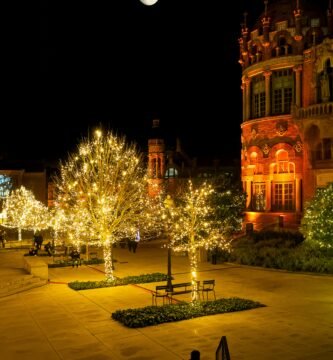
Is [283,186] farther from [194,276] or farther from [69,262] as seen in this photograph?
[194,276]

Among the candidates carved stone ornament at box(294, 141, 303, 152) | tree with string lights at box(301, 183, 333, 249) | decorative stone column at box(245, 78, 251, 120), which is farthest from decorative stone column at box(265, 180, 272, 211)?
tree with string lights at box(301, 183, 333, 249)

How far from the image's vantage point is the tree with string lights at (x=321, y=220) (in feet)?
77.6

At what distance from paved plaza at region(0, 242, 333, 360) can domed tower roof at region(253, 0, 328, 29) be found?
22.8 metres

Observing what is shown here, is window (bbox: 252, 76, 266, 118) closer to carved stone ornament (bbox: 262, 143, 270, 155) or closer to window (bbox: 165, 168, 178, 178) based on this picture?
carved stone ornament (bbox: 262, 143, 270, 155)

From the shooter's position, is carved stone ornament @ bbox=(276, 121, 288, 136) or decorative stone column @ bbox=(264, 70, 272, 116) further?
decorative stone column @ bbox=(264, 70, 272, 116)

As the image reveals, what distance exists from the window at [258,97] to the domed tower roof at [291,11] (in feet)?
14.2

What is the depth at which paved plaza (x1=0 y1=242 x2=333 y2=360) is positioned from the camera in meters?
12.0

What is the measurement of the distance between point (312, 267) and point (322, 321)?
939cm

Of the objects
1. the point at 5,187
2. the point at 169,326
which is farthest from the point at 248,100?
the point at 5,187

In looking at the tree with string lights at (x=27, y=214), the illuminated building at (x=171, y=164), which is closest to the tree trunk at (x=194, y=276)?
the tree with string lights at (x=27, y=214)

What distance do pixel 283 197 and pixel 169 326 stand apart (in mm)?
24862

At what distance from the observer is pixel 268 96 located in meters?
38.1

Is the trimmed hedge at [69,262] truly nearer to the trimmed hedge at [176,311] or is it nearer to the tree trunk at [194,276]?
the tree trunk at [194,276]

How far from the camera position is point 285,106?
123ft
